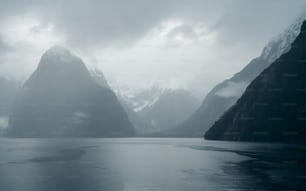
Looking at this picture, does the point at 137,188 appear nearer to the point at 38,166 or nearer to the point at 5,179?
the point at 5,179

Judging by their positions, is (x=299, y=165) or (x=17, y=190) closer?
(x=17, y=190)

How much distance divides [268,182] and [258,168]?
1211 inches

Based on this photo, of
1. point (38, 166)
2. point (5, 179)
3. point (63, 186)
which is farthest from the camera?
point (38, 166)

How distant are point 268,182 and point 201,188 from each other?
18.1 metres

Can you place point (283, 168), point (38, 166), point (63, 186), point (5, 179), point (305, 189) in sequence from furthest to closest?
point (38, 166)
point (283, 168)
point (5, 179)
point (63, 186)
point (305, 189)

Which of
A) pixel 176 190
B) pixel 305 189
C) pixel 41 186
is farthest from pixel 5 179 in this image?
pixel 305 189

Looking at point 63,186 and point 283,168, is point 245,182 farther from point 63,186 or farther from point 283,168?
point 63,186

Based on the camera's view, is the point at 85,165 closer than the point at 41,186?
No

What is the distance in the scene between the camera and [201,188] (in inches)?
3536

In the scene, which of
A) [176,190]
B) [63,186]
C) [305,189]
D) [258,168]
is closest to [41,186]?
[63,186]

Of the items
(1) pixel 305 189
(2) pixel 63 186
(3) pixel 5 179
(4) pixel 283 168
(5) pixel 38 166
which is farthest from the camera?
(5) pixel 38 166

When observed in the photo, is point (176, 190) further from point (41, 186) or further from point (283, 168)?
point (283, 168)

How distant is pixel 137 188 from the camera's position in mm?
91312

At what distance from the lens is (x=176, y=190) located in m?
87.8
